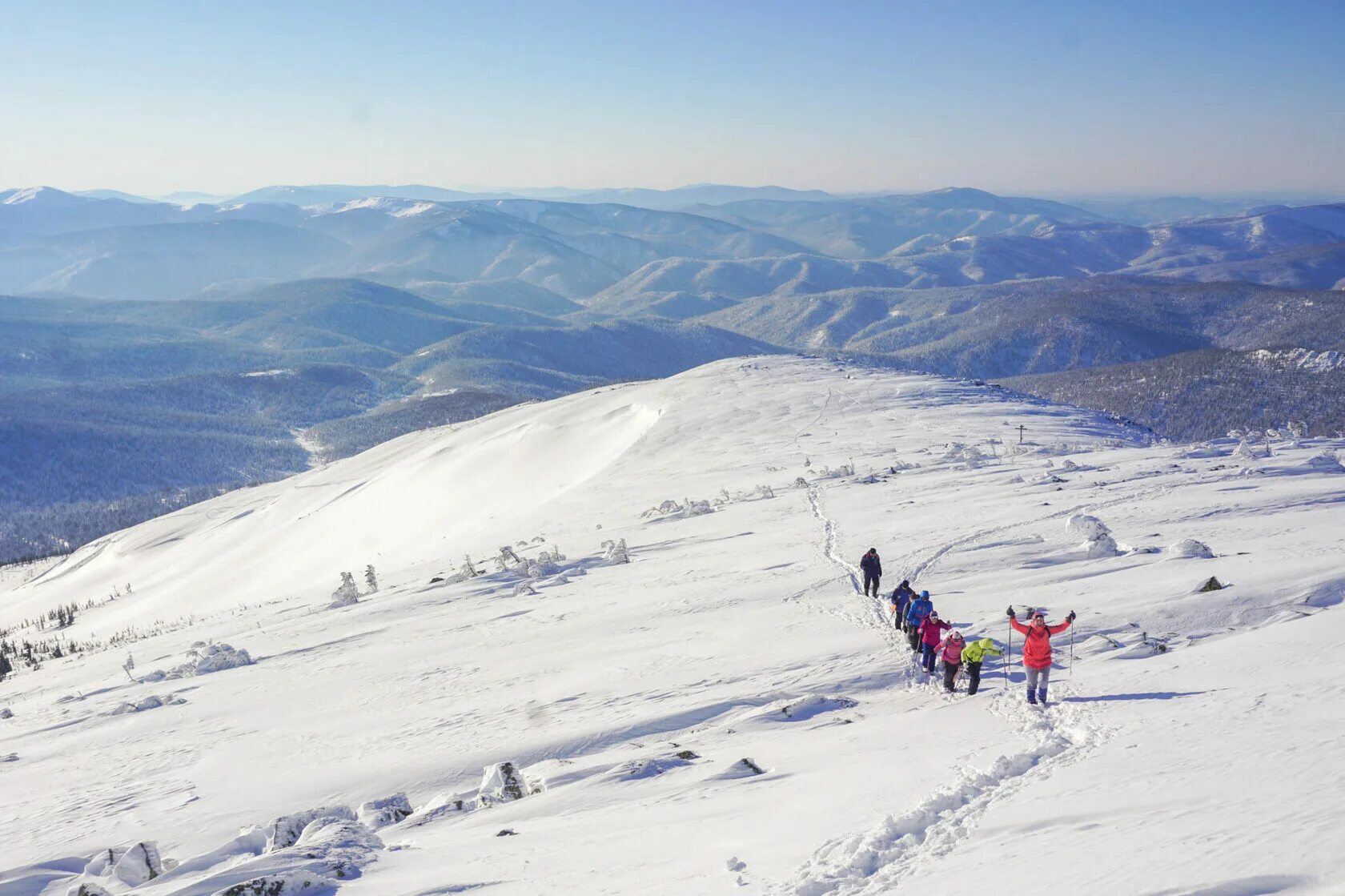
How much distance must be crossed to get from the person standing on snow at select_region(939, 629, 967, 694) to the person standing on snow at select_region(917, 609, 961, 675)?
434 millimetres

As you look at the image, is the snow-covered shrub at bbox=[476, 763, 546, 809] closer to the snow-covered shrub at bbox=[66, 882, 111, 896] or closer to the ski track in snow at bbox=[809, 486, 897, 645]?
the snow-covered shrub at bbox=[66, 882, 111, 896]

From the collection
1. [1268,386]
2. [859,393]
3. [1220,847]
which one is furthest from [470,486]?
[1268,386]

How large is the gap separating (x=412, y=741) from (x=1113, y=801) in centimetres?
965

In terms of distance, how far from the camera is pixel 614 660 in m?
15.5

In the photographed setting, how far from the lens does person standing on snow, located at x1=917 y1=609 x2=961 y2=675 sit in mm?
13336

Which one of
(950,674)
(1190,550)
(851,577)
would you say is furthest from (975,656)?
(1190,550)

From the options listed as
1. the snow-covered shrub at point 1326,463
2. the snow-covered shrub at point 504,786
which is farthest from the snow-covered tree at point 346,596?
the snow-covered shrub at point 1326,463

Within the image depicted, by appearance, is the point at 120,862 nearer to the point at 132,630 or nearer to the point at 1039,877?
the point at 1039,877

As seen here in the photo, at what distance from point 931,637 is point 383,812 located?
825 centimetres

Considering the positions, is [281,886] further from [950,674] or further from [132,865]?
[950,674]

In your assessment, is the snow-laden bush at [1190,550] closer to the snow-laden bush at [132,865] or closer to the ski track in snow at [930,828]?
the ski track in snow at [930,828]

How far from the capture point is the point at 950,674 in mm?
12719

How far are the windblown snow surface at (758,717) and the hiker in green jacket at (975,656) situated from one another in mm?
231

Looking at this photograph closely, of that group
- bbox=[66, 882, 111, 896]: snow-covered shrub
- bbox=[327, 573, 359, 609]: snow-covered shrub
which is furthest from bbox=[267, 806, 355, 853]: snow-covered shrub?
bbox=[327, 573, 359, 609]: snow-covered shrub
